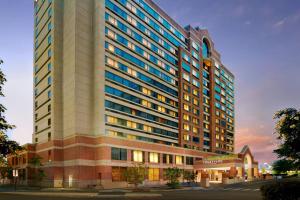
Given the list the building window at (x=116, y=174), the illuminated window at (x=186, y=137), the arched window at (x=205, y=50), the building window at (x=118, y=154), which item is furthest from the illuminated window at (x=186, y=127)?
the building window at (x=116, y=174)

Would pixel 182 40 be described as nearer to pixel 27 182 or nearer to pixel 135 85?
pixel 135 85

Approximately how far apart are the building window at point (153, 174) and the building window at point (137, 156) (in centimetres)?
606

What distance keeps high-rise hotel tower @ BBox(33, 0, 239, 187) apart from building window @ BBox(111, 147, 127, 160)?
242 mm

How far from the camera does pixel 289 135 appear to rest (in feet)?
61.1

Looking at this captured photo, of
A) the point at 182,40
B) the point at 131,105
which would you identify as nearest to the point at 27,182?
the point at 131,105

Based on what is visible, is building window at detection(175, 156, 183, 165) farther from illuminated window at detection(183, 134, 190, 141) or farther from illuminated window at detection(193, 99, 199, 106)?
illuminated window at detection(193, 99, 199, 106)

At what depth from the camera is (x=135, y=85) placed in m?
87.3

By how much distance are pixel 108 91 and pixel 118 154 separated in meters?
15.7

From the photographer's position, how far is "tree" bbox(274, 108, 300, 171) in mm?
18312

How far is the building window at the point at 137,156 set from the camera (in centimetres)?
8236

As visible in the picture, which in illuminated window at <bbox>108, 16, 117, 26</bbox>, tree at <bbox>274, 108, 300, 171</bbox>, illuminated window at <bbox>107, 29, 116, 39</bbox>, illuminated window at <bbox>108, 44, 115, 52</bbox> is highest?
illuminated window at <bbox>108, 16, 117, 26</bbox>

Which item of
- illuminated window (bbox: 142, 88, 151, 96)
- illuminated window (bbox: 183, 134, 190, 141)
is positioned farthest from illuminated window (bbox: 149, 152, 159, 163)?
illuminated window (bbox: 183, 134, 190, 141)

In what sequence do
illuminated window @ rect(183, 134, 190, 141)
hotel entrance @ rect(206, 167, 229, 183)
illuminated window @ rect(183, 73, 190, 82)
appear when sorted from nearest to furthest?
hotel entrance @ rect(206, 167, 229, 183) → illuminated window @ rect(183, 134, 190, 141) → illuminated window @ rect(183, 73, 190, 82)

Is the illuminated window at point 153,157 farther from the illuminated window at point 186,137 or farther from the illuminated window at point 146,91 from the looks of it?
the illuminated window at point 186,137
